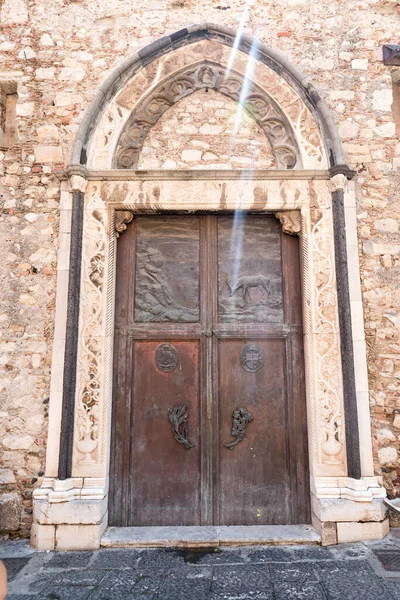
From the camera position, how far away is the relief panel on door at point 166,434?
12.0 ft

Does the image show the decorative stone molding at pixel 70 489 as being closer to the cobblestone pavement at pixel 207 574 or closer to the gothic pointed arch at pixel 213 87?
the cobblestone pavement at pixel 207 574

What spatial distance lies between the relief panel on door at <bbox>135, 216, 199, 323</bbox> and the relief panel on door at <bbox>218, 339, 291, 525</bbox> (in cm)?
52

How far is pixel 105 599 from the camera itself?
252 centimetres

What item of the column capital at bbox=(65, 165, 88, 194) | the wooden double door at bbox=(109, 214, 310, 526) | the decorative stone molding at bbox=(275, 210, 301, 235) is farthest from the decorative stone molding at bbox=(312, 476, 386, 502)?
the column capital at bbox=(65, 165, 88, 194)

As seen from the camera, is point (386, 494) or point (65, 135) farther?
point (65, 135)

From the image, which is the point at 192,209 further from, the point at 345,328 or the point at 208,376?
the point at 345,328

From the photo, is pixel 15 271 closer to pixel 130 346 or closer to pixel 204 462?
pixel 130 346

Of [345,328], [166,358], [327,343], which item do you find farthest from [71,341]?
[345,328]

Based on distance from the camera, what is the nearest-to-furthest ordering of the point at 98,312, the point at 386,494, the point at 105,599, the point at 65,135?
1. the point at 105,599
2. the point at 386,494
3. the point at 98,312
4. the point at 65,135

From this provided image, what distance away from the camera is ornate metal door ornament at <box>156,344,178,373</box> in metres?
3.86

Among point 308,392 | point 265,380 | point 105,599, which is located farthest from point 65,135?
point 105,599

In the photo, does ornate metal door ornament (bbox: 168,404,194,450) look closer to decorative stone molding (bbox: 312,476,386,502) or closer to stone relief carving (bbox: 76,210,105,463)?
stone relief carving (bbox: 76,210,105,463)

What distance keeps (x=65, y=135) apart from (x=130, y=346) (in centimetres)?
207

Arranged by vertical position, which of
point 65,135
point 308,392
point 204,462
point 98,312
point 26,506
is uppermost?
point 65,135
